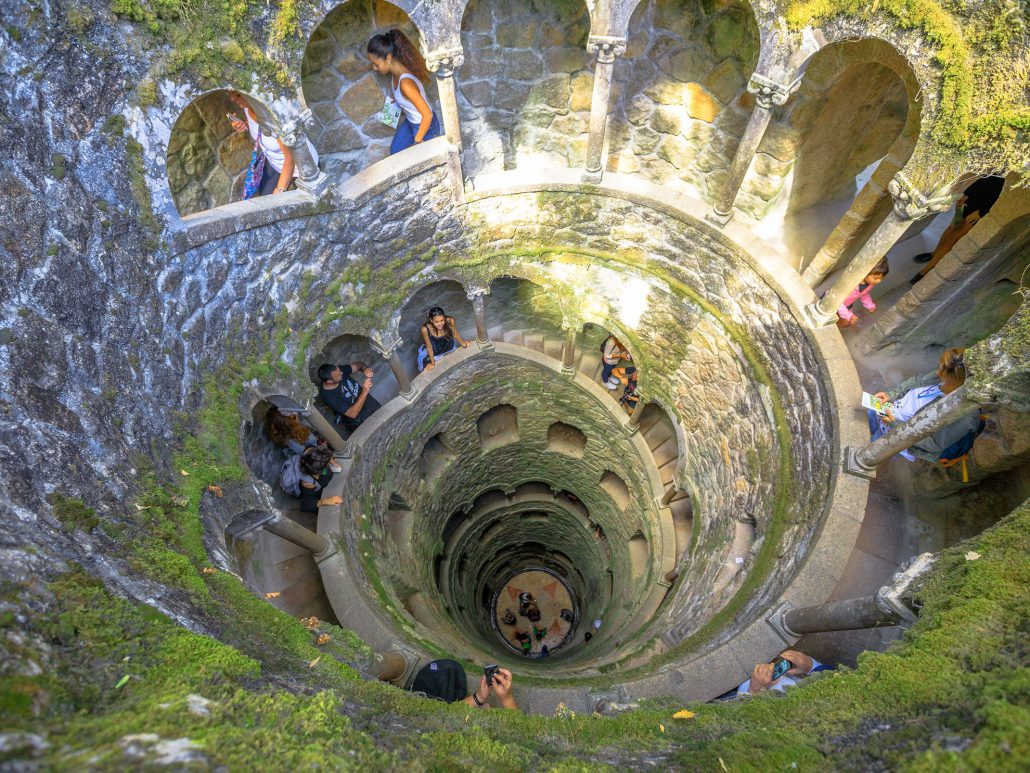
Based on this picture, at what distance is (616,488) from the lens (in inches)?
531

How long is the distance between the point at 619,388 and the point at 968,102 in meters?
7.60

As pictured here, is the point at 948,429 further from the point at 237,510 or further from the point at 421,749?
the point at 237,510

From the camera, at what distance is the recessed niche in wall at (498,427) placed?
13.5 m

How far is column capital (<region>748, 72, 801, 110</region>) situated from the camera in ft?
22.3

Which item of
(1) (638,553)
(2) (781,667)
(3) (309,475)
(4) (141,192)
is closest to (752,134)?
(2) (781,667)

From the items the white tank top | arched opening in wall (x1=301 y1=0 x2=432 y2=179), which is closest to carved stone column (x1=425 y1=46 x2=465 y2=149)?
the white tank top

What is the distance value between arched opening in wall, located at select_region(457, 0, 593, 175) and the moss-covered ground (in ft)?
25.2

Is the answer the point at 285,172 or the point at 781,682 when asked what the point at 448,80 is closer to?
the point at 285,172

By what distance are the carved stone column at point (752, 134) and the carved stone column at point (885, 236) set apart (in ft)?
5.71

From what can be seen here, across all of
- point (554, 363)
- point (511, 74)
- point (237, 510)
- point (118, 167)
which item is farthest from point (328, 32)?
point (554, 363)

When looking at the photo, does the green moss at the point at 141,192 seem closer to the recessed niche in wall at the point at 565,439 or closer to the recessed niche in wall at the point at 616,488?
the recessed niche in wall at the point at 565,439

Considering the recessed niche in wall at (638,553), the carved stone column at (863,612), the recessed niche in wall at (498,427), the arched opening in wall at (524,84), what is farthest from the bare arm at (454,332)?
the carved stone column at (863,612)

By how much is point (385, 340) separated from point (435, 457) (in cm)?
379

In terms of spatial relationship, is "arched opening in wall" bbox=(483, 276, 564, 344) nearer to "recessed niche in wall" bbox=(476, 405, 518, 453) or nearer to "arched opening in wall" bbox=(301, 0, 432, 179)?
"recessed niche in wall" bbox=(476, 405, 518, 453)
